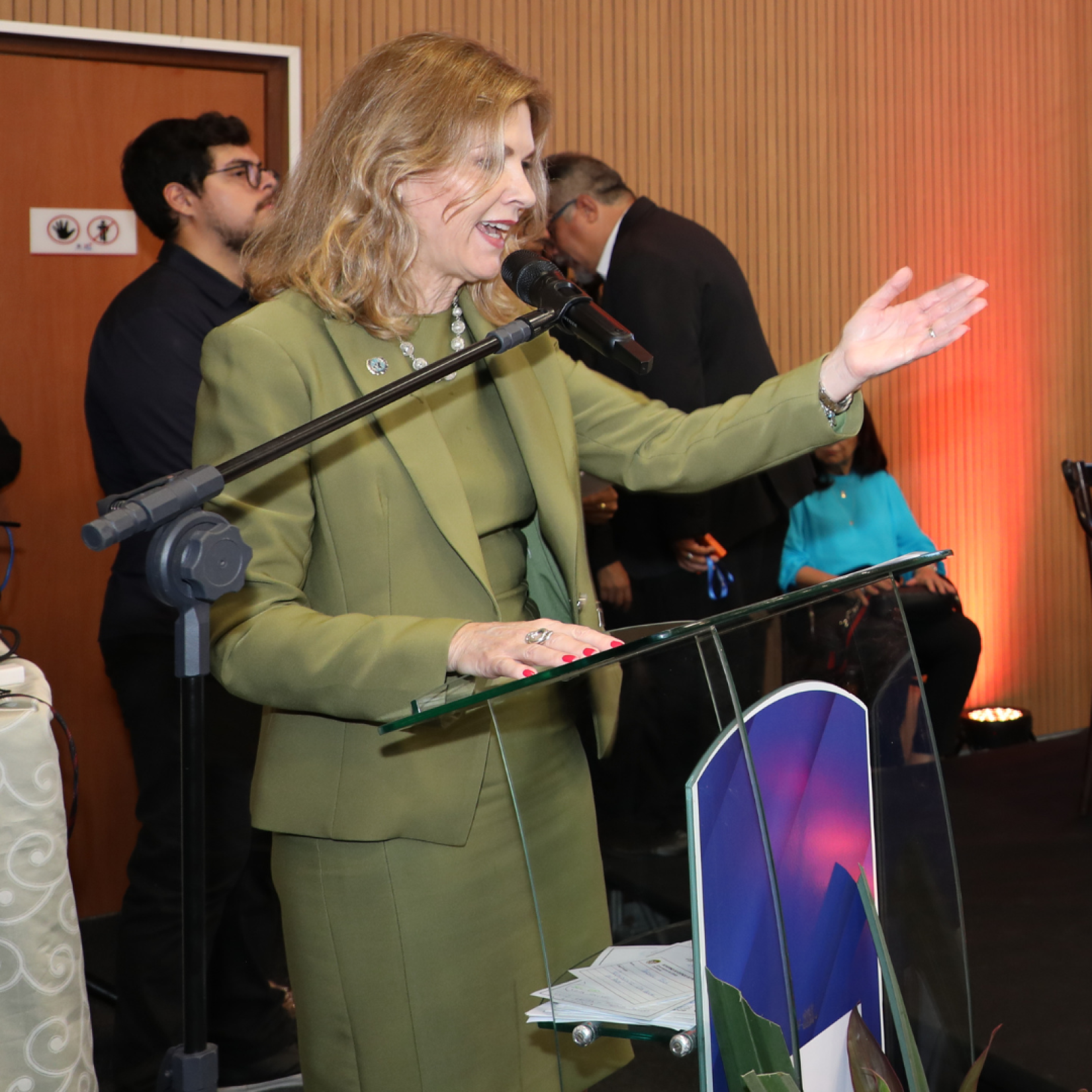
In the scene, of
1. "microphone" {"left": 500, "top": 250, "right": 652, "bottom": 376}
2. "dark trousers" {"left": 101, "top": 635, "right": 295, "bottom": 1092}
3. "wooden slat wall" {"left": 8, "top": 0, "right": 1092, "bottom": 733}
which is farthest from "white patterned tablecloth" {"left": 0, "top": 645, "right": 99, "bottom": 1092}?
"wooden slat wall" {"left": 8, "top": 0, "right": 1092, "bottom": 733}

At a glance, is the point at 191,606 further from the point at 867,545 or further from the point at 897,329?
the point at 867,545

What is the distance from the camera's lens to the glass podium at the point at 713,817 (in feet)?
2.93

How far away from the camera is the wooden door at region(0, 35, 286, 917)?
3547 millimetres

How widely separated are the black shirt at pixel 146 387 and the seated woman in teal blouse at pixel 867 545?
216cm

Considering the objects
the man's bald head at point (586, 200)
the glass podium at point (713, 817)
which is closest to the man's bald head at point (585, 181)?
the man's bald head at point (586, 200)

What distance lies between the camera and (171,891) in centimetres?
267

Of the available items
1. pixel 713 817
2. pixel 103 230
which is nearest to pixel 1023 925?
pixel 713 817

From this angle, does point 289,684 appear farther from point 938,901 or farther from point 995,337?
point 995,337

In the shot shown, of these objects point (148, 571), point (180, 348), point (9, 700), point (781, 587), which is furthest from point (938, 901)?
point (781, 587)

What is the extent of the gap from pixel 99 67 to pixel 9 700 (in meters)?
2.43

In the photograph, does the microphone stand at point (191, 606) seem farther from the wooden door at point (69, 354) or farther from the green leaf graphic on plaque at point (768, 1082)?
the wooden door at point (69, 354)

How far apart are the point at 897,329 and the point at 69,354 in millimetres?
2808

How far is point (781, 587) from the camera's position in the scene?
4.11 metres

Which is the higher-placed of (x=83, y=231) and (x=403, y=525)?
(x=83, y=231)
